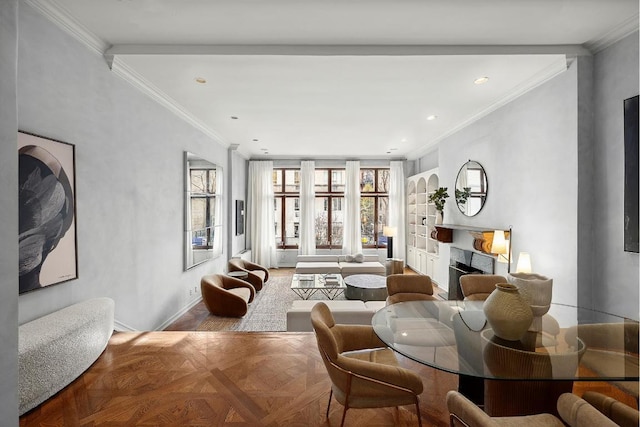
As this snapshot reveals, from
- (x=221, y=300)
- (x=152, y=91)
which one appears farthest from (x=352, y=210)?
(x=152, y=91)

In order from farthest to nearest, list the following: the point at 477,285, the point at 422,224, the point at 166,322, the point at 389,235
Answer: the point at 389,235
the point at 422,224
the point at 166,322
the point at 477,285

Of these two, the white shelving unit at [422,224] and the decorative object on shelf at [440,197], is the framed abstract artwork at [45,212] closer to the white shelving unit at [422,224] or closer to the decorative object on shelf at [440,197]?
the decorative object on shelf at [440,197]

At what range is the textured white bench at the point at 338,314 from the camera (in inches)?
132

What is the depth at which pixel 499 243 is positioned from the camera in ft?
12.7

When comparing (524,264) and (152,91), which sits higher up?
(152,91)

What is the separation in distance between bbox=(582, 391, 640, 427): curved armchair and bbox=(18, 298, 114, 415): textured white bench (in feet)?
10.1

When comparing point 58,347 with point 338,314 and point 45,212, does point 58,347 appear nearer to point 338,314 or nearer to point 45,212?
point 45,212

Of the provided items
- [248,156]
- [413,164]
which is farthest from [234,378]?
[413,164]

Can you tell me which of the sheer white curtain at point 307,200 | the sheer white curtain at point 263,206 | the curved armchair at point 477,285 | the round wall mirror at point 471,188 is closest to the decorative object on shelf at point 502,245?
the curved armchair at point 477,285

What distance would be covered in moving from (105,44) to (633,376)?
439 centimetres

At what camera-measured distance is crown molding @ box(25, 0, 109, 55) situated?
7.35ft

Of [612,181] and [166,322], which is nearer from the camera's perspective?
[612,181]

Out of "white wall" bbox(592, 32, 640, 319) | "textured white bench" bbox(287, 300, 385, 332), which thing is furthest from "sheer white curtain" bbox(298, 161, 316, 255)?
"white wall" bbox(592, 32, 640, 319)

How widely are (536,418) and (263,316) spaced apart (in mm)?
3665
